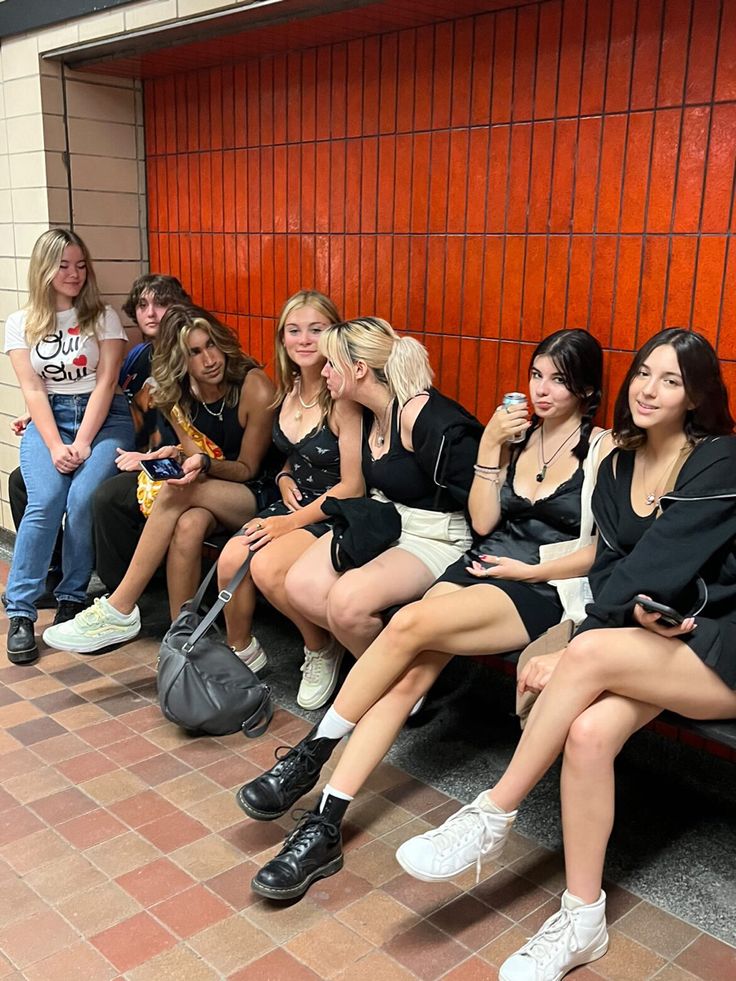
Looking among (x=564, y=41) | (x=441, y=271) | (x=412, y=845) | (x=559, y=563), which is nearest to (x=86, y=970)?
(x=412, y=845)

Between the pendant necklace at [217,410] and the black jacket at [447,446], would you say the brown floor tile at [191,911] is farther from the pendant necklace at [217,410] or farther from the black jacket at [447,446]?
the pendant necklace at [217,410]

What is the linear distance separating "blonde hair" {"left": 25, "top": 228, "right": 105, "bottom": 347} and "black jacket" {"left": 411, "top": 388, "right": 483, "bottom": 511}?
1932mm

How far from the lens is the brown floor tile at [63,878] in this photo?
2.56 meters

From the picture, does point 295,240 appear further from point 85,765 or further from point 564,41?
point 85,765

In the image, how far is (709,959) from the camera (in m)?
2.33

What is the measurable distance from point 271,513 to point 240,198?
5.65ft

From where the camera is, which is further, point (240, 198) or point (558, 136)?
point (240, 198)

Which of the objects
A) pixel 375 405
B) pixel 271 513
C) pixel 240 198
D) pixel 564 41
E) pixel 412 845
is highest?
pixel 564 41

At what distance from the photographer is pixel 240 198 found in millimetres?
4633

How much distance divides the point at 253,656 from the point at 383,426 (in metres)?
1.08

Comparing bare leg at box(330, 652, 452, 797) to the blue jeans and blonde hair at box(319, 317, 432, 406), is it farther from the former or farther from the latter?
the blue jeans

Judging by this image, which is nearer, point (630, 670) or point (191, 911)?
point (630, 670)

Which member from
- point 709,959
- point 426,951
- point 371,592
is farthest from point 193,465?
point 709,959

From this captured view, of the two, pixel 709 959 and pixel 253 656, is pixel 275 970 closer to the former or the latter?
pixel 709 959
